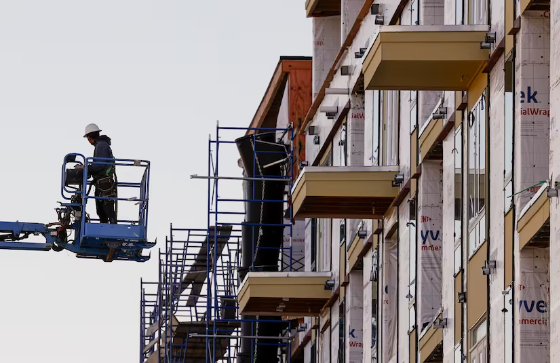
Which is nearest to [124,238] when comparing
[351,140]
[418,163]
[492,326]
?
[351,140]

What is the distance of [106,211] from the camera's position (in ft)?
101

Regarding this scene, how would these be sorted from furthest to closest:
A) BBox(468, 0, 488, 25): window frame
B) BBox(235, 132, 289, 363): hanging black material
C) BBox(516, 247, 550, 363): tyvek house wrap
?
BBox(235, 132, 289, 363): hanging black material
BBox(468, 0, 488, 25): window frame
BBox(516, 247, 550, 363): tyvek house wrap

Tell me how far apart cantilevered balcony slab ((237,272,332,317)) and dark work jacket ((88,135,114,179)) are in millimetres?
3204

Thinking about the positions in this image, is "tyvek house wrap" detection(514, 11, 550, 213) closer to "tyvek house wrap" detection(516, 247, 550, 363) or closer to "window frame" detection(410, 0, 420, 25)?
"tyvek house wrap" detection(516, 247, 550, 363)

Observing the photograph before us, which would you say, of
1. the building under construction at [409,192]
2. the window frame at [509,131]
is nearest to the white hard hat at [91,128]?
the building under construction at [409,192]

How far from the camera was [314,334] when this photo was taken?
33.6 metres

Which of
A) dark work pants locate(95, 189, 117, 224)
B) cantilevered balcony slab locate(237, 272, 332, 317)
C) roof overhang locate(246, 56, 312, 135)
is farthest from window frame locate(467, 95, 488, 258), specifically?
roof overhang locate(246, 56, 312, 135)

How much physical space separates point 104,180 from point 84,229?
39.7 inches

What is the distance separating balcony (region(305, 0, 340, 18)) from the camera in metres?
33.8

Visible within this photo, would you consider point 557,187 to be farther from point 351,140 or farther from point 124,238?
point 124,238

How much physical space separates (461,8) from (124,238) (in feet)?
35.0

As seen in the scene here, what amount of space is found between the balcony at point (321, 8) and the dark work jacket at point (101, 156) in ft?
18.2

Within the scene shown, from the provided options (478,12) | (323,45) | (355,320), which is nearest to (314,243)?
(323,45)

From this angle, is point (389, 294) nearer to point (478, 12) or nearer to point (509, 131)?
point (478, 12)
